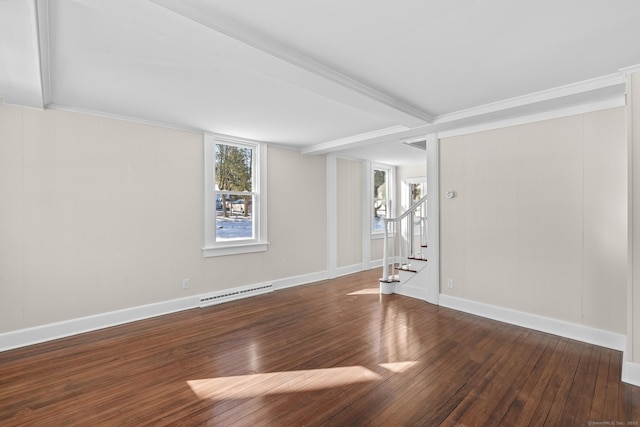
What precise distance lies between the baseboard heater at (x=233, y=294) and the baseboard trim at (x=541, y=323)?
9.09ft

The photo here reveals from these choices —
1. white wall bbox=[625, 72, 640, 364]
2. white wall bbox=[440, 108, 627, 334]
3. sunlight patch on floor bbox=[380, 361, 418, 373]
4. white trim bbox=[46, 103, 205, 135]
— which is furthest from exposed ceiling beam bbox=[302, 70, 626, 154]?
sunlight patch on floor bbox=[380, 361, 418, 373]

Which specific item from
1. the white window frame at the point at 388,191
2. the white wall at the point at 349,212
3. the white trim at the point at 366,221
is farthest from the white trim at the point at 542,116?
the white trim at the point at 366,221

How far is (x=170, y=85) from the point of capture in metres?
2.76

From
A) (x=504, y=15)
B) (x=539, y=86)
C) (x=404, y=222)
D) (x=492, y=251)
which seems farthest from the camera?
(x=404, y=222)

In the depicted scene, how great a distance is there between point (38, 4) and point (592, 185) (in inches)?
182

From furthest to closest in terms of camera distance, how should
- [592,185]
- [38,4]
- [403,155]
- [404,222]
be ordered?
[404,222] < [403,155] < [592,185] < [38,4]

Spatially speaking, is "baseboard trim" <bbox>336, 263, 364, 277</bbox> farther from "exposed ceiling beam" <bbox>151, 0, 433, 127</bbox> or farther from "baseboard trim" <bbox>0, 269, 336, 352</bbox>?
"exposed ceiling beam" <bbox>151, 0, 433, 127</bbox>

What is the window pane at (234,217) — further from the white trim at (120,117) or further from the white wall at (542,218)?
the white wall at (542,218)

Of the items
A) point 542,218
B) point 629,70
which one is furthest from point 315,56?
point 542,218

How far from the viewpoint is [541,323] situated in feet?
11.1

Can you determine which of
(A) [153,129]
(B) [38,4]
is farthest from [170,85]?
(A) [153,129]

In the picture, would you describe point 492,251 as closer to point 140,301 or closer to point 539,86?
point 539,86

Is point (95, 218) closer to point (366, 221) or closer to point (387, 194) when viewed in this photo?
point (366, 221)

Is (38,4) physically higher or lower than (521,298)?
higher
